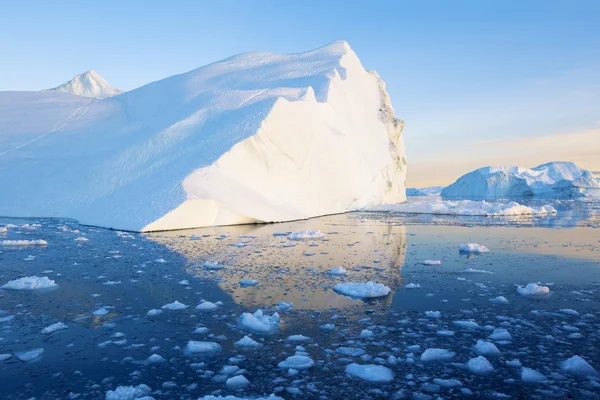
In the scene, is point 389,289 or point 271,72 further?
point 271,72

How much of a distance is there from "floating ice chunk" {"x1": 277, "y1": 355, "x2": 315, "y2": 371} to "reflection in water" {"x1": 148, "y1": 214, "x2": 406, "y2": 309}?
1370 mm

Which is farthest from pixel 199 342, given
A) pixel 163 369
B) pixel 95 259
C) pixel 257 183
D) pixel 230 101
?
pixel 230 101

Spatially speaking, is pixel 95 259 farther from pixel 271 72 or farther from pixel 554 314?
pixel 271 72

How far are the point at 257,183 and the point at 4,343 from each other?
37.9 ft

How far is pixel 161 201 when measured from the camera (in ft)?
38.2

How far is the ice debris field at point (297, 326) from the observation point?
2.70m

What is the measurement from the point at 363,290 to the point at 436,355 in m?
1.83

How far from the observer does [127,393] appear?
252 cm

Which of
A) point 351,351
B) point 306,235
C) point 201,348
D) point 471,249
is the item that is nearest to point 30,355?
point 201,348

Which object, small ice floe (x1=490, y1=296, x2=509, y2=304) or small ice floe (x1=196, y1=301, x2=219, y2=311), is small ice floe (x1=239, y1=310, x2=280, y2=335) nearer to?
small ice floe (x1=196, y1=301, x2=219, y2=311)

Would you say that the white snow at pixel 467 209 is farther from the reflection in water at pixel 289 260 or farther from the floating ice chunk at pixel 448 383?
the floating ice chunk at pixel 448 383

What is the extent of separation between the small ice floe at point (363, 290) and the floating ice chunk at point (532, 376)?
2.14 m

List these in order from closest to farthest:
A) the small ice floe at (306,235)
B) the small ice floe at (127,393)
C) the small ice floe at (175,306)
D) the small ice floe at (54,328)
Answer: the small ice floe at (127,393) → the small ice floe at (54,328) → the small ice floe at (175,306) → the small ice floe at (306,235)

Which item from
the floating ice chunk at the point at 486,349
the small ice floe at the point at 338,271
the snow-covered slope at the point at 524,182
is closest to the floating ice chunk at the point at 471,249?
the small ice floe at the point at 338,271
